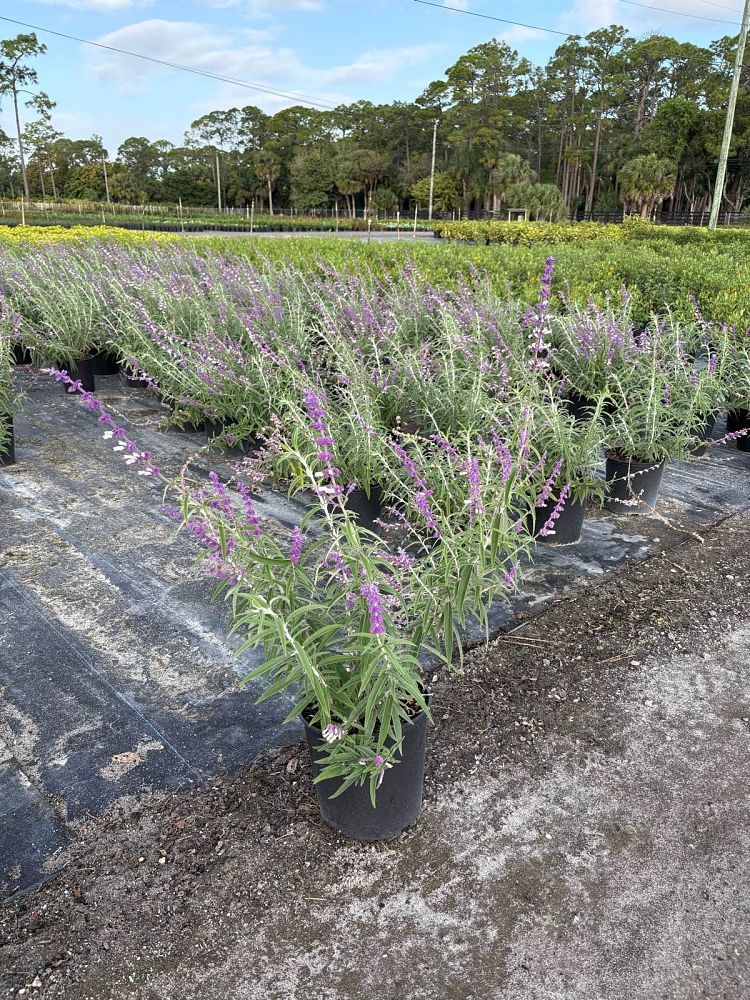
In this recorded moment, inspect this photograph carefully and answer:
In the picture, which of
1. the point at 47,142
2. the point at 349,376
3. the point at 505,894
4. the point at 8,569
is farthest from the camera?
the point at 47,142

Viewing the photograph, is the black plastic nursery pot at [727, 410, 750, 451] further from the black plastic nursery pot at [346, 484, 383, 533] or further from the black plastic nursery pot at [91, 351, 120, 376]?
the black plastic nursery pot at [91, 351, 120, 376]

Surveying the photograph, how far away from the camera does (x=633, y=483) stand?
4.14m

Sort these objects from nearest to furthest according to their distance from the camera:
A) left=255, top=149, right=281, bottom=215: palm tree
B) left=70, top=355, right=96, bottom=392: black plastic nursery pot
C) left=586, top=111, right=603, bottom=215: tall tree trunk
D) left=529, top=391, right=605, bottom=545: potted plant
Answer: left=529, top=391, right=605, bottom=545: potted plant
left=70, top=355, right=96, bottom=392: black plastic nursery pot
left=586, top=111, right=603, bottom=215: tall tree trunk
left=255, top=149, right=281, bottom=215: palm tree

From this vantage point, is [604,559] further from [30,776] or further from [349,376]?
[30,776]

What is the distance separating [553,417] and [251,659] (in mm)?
1945

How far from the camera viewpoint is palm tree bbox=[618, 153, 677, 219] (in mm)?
47344

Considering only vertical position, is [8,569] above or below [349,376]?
below

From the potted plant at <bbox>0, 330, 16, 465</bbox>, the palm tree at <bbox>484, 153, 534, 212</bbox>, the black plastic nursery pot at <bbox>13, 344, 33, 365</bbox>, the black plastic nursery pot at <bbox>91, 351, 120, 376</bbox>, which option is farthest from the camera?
the palm tree at <bbox>484, 153, 534, 212</bbox>

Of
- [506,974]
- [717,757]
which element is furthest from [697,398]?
[506,974]

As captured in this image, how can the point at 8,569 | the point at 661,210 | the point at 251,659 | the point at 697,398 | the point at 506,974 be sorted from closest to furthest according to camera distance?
the point at 506,974 < the point at 251,659 < the point at 8,569 < the point at 697,398 < the point at 661,210

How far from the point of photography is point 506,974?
5.46 ft

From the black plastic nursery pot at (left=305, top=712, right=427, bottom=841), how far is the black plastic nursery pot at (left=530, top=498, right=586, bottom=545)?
77.4 inches

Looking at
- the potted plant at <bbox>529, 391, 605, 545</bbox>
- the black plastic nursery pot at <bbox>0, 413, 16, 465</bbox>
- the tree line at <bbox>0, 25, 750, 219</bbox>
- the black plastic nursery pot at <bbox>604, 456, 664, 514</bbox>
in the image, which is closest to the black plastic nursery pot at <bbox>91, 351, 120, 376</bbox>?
the black plastic nursery pot at <bbox>0, 413, 16, 465</bbox>

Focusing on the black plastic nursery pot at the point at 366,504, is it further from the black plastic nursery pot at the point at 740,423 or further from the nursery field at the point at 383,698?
the black plastic nursery pot at the point at 740,423
